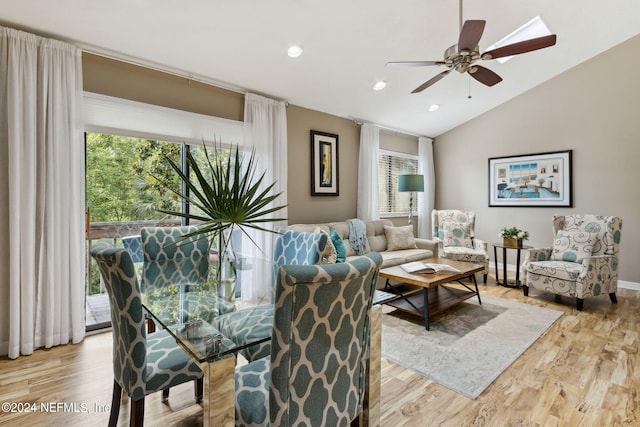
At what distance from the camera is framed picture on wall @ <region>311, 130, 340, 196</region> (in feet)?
15.0

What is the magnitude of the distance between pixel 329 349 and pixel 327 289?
0.24m

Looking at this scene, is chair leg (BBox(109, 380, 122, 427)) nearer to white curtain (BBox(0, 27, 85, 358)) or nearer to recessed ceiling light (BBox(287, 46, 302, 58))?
white curtain (BBox(0, 27, 85, 358))

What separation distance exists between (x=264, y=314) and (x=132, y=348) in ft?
1.99

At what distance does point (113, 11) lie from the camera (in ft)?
7.92

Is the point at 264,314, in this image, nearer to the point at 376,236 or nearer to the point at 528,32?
the point at 376,236

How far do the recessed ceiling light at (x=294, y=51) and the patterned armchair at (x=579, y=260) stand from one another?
3680mm

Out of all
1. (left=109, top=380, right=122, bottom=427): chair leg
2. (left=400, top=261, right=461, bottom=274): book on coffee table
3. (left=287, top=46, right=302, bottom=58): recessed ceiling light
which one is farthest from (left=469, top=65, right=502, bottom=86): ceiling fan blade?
(left=109, top=380, right=122, bottom=427): chair leg

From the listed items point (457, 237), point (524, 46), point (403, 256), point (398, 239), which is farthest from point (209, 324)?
point (457, 237)

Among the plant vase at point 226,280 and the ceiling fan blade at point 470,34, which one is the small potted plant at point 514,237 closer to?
the ceiling fan blade at point 470,34

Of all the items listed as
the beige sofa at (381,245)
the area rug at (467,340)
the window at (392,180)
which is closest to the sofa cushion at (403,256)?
Result: the beige sofa at (381,245)

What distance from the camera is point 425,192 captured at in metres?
6.21

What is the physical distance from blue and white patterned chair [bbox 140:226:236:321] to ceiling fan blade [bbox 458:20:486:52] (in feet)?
7.64

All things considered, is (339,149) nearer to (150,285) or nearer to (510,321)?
(510,321)

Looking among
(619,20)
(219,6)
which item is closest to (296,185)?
(219,6)
